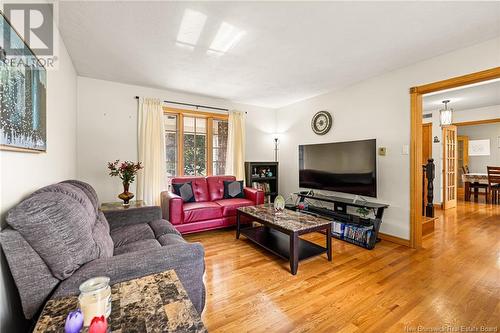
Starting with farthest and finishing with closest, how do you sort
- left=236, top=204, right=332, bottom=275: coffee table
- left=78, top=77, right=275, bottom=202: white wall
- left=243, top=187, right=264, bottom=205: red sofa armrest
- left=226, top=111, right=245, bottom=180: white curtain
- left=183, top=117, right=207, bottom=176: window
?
1. left=226, top=111, right=245, bottom=180: white curtain
2. left=183, top=117, right=207, bottom=176: window
3. left=243, top=187, right=264, bottom=205: red sofa armrest
4. left=78, top=77, right=275, bottom=202: white wall
5. left=236, top=204, right=332, bottom=275: coffee table

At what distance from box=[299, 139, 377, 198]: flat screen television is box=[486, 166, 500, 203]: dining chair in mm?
4735

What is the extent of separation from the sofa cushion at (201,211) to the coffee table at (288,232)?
448 mm

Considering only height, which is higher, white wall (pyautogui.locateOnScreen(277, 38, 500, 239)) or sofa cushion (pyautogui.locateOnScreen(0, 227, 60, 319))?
white wall (pyautogui.locateOnScreen(277, 38, 500, 239))

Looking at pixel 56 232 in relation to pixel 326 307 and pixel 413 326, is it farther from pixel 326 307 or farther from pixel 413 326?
pixel 413 326

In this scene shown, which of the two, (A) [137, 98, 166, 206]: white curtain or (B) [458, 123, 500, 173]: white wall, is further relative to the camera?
(B) [458, 123, 500, 173]: white wall

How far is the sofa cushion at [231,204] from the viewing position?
137 inches

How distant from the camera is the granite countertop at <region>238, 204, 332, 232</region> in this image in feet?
7.69

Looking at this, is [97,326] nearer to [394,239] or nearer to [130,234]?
[130,234]

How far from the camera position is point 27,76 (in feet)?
4.33

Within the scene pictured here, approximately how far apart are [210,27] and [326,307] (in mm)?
2613

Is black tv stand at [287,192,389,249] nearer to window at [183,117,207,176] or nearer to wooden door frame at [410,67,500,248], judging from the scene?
wooden door frame at [410,67,500,248]

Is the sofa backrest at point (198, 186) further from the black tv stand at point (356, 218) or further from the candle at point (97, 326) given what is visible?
the candle at point (97, 326)

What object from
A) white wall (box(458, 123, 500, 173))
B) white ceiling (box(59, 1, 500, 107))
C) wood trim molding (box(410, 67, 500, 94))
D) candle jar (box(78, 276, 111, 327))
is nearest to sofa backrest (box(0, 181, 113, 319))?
candle jar (box(78, 276, 111, 327))

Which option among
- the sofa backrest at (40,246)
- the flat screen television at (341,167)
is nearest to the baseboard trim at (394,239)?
the flat screen television at (341,167)
